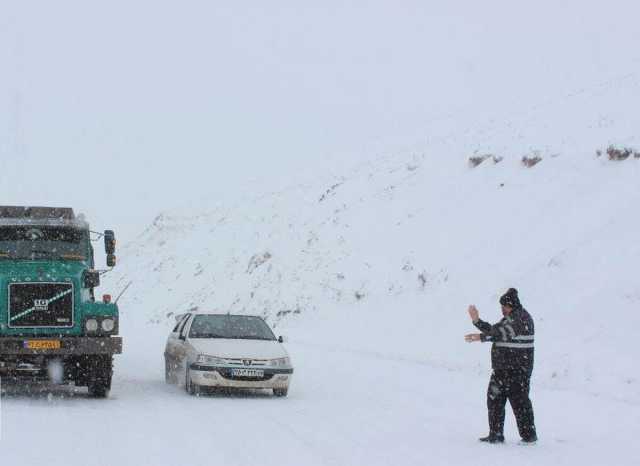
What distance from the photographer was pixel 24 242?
1600 centimetres

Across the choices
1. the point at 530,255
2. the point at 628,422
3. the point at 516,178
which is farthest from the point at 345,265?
the point at 628,422

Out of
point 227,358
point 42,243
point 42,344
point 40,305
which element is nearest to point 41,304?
point 40,305

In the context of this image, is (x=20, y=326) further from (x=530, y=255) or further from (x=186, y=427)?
(x=530, y=255)

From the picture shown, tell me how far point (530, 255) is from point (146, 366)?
31.3 ft

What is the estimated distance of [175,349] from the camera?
16.9 meters

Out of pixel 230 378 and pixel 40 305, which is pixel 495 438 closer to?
pixel 230 378

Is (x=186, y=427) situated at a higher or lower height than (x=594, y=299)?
lower

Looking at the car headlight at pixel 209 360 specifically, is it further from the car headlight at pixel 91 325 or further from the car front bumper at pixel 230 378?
the car headlight at pixel 91 325

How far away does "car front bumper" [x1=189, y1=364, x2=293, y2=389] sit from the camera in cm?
1488

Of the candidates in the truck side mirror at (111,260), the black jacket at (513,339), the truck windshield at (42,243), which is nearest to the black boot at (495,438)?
the black jacket at (513,339)

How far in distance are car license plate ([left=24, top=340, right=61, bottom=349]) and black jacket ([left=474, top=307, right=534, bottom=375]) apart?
719 centimetres

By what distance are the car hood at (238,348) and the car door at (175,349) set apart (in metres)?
0.66

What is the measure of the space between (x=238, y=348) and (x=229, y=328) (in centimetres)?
135

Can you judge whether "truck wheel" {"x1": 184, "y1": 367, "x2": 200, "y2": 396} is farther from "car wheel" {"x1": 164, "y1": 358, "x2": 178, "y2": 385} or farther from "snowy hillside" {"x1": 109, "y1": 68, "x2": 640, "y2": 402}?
"snowy hillside" {"x1": 109, "y1": 68, "x2": 640, "y2": 402}
